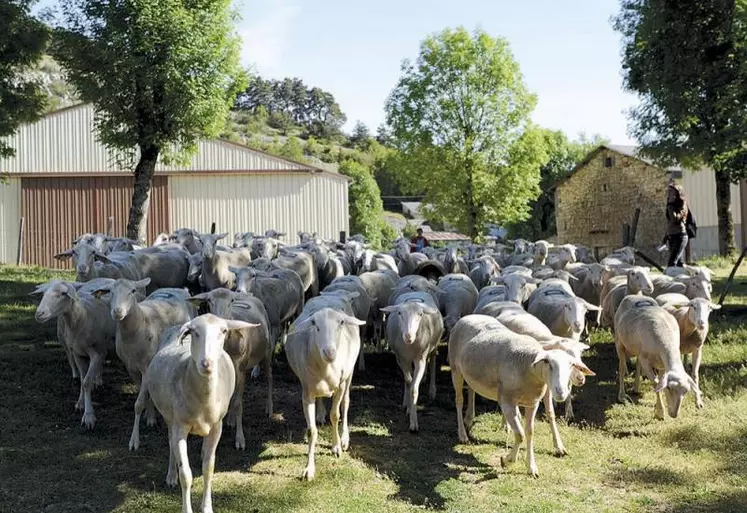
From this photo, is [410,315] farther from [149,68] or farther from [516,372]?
[149,68]

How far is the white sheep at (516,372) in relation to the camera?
7.50 meters

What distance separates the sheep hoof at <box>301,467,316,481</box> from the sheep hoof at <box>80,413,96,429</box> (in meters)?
2.80

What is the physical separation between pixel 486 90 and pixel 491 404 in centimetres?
3312

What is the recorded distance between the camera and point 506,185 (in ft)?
135

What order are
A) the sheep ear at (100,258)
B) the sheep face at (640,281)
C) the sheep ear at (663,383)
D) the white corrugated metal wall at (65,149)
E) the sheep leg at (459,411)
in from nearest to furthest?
the sheep ear at (663,383) → the sheep leg at (459,411) → the sheep face at (640,281) → the sheep ear at (100,258) → the white corrugated metal wall at (65,149)

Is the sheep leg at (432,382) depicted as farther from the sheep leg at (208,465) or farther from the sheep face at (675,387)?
the sheep leg at (208,465)

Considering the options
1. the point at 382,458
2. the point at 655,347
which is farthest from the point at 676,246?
the point at 382,458

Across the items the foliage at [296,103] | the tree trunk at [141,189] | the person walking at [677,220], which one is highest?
the foliage at [296,103]

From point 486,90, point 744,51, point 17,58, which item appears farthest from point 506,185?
point 17,58

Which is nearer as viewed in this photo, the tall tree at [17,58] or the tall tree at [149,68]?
the tall tree at [17,58]

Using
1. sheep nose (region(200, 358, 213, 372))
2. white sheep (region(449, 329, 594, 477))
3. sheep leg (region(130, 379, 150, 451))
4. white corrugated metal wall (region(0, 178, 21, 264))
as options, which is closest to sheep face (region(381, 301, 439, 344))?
white sheep (region(449, 329, 594, 477))

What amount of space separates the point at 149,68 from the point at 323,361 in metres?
15.3

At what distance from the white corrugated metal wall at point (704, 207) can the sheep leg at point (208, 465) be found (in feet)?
109

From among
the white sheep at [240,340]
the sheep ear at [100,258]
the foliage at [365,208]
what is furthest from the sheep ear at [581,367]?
the foliage at [365,208]
